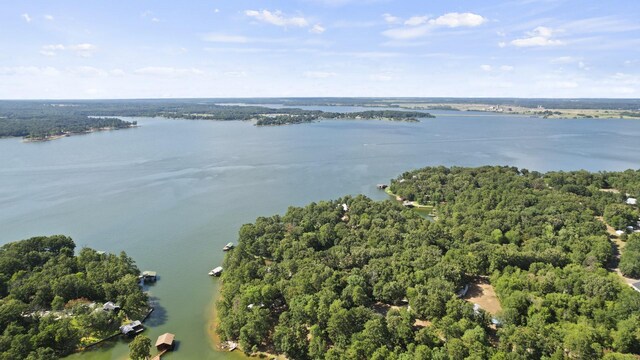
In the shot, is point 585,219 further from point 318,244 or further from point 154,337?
point 154,337

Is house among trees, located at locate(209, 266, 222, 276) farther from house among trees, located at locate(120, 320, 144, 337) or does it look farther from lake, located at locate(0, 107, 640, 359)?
house among trees, located at locate(120, 320, 144, 337)

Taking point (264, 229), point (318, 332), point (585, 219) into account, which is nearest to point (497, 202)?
point (585, 219)

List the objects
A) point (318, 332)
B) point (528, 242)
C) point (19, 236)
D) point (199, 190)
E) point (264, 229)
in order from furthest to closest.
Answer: point (199, 190) → point (19, 236) → point (264, 229) → point (528, 242) → point (318, 332)

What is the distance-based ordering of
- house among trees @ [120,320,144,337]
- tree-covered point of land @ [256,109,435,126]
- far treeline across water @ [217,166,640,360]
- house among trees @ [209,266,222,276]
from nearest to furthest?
far treeline across water @ [217,166,640,360] → house among trees @ [120,320,144,337] → house among trees @ [209,266,222,276] → tree-covered point of land @ [256,109,435,126]

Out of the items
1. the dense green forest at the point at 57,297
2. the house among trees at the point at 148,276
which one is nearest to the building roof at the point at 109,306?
the dense green forest at the point at 57,297

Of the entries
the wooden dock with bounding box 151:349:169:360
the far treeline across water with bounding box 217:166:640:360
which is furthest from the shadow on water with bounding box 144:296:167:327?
the far treeline across water with bounding box 217:166:640:360
